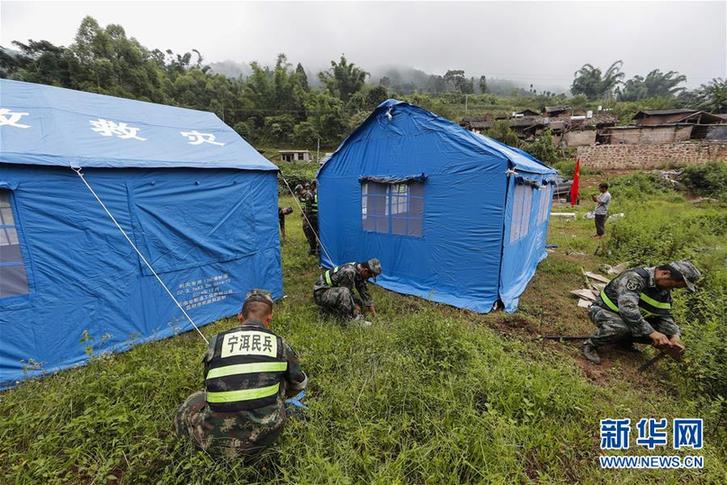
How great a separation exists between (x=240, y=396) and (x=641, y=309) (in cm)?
442

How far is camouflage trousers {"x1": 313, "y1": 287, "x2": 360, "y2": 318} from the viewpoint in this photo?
423cm

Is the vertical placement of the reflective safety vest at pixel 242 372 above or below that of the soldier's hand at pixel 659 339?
above

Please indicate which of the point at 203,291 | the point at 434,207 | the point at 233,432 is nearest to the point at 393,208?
the point at 434,207

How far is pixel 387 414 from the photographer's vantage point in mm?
2486

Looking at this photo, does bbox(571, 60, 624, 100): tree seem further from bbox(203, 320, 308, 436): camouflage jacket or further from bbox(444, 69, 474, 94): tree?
bbox(203, 320, 308, 436): camouflage jacket

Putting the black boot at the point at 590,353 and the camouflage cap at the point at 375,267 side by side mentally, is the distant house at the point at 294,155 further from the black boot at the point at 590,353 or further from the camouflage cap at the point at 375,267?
the black boot at the point at 590,353

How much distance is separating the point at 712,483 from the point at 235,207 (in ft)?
18.2

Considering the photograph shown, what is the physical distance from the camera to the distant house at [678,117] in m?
25.8

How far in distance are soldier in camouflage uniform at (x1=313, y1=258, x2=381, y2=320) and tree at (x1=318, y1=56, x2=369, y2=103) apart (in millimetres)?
47770

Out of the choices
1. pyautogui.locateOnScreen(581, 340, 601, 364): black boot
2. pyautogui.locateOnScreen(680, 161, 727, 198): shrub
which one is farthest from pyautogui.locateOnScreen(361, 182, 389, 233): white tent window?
pyautogui.locateOnScreen(680, 161, 727, 198): shrub

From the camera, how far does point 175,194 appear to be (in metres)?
4.02

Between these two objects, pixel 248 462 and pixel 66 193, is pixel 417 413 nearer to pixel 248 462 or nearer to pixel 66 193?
pixel 248 462

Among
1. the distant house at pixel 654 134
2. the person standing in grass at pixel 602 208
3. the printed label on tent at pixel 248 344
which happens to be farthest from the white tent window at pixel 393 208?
the distant house at pixel 654 134

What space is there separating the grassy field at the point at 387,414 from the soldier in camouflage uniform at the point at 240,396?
0.15 metres
